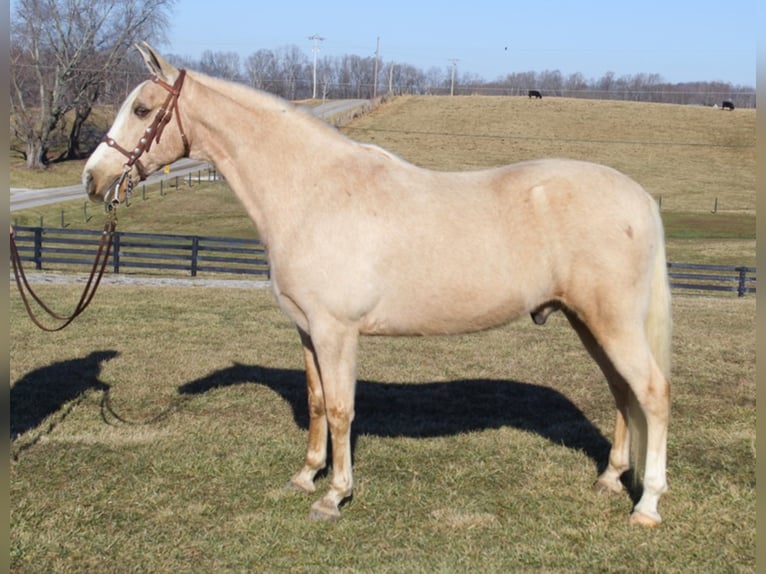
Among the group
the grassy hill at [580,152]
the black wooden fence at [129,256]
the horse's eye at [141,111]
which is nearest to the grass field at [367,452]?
the horse's eye at [141,111]

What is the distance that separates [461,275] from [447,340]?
6.02 metres

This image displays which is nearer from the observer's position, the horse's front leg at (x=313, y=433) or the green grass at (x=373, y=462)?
the green grass at (x=373, y=462)

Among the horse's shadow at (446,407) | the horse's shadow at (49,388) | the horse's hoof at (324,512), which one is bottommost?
the horse's shadow at (49,388)

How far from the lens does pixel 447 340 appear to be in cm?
1081

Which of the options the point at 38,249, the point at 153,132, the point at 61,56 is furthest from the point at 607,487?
the point at 61,56

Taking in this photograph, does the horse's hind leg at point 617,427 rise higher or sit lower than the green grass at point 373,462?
higher

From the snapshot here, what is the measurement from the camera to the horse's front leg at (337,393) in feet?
15.8

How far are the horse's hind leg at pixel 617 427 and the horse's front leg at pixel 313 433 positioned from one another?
1789mm

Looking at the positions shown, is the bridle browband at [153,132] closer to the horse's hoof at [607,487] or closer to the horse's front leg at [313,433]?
the horse's front leg at [313,433]

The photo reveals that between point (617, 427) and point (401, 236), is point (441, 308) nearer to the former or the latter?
point (401, 236)

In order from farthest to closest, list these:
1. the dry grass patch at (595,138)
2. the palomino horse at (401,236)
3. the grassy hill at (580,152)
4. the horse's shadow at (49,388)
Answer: the dry grass patch at (595,138)
the grassy hill at (580,152)
the horse's shadow at (49,388)
the palomino horse at (401,236)

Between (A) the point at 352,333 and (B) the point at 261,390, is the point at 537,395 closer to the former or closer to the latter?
(B) the point at 261,390

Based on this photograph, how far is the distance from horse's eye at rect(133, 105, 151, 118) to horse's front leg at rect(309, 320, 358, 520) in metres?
1.72

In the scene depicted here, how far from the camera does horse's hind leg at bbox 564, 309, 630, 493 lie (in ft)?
17.8
